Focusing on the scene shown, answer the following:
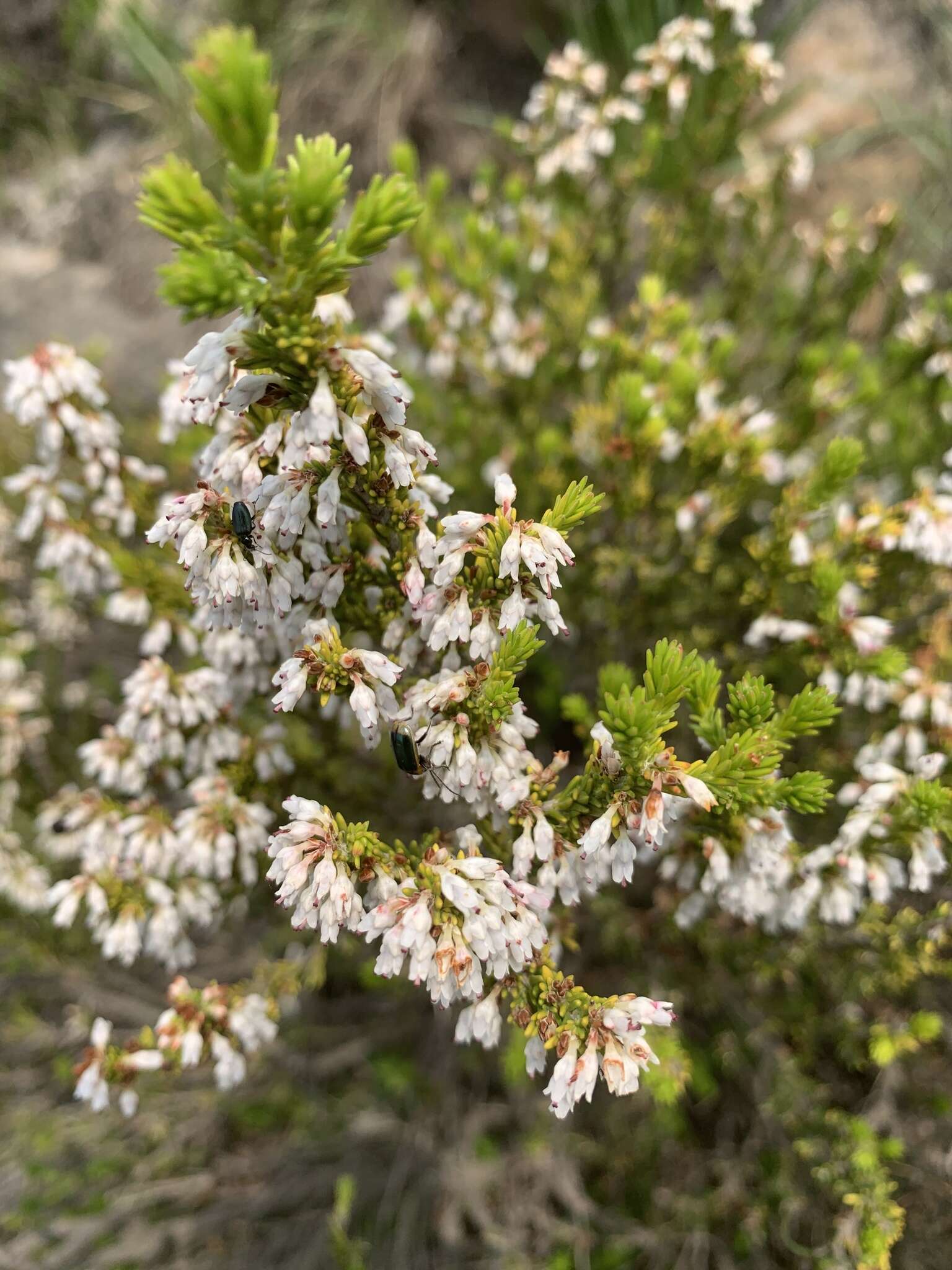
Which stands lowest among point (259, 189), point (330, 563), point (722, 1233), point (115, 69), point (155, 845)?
point (722, 1233)

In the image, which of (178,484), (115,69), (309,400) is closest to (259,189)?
(309,400)

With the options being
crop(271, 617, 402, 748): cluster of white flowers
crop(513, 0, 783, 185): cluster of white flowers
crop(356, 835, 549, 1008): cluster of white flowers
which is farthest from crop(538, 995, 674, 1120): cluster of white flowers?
crop(513, 0, 783, 185): cluster of white flowers

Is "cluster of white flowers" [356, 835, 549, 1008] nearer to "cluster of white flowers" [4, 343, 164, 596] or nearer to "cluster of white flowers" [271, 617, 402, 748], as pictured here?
"cluster of white flowers" [271, 617, 402, 748]

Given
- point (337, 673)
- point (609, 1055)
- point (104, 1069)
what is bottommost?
point (104, 1069)

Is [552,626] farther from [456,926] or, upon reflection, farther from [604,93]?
[604,93]

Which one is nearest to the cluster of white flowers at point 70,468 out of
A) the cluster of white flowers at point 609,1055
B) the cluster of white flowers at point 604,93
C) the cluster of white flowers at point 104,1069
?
the cluster of white flowers at point 104,1069

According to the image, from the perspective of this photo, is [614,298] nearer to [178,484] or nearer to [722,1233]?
[178,484]

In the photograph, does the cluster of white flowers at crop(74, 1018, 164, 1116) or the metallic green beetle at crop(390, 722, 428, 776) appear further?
the cluster of white flowers at crop(74, 1018, 164, 1116)

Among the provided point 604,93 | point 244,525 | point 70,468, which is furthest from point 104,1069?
point 604,93
